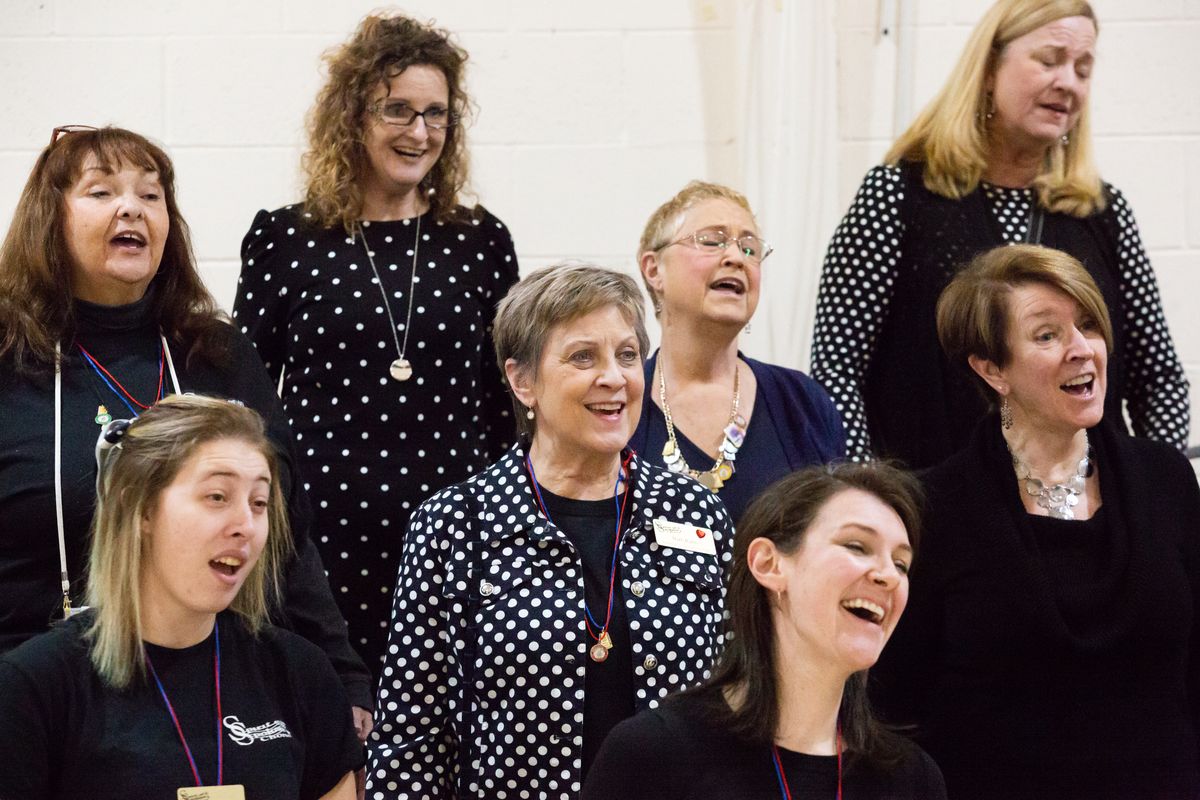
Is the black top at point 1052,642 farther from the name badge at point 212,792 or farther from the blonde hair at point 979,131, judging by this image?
the name badge at point 212,792

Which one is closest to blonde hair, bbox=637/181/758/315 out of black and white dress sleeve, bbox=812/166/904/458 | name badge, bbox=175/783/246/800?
black and white dress sleeve, bbox=812/166/904/458

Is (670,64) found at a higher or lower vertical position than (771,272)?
higher

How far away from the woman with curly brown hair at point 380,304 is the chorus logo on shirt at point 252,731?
732 millimetres

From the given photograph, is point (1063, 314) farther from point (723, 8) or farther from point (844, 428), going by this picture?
point (723, 8)

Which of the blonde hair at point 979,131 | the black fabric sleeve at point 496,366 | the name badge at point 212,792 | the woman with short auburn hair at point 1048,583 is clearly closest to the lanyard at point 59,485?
the name badge at point 212,792

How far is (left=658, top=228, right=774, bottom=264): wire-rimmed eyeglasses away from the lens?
2623mm

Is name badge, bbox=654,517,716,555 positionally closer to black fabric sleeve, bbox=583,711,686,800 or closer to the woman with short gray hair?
the woman with short gray hair

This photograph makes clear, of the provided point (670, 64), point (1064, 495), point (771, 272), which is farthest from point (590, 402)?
point (670, 64)

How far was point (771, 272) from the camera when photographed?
325cm

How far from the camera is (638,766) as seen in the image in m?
1.74

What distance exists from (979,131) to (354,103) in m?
1.11

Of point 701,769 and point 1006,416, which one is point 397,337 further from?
point 701,769

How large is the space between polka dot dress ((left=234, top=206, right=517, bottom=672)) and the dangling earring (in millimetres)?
875

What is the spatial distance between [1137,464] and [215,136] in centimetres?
208
